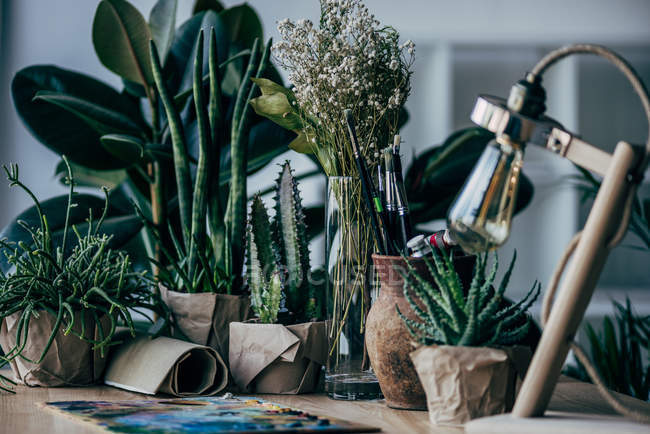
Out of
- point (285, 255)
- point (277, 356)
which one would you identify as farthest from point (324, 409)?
point (285, 255)

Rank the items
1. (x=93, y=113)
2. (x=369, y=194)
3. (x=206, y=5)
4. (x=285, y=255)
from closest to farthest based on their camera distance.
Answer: (x=369, y=194), (x=285, y=255), (x=93, y=113), (x=206, y=5)

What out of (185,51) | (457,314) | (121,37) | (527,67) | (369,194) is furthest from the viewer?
(527,67)

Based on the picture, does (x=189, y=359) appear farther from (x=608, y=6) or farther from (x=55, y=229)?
(x=608, y=6)

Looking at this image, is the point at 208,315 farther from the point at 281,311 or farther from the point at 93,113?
the point at 93,113

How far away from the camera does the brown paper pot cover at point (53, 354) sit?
904 millimetres

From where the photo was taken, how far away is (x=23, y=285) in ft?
2.94

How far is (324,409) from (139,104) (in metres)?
1.02

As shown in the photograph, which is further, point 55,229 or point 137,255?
point 137,255

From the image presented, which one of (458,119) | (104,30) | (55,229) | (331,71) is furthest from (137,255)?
(458,119)

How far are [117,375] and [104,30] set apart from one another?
30.1 inches

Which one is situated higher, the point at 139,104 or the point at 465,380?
the point at 139,104

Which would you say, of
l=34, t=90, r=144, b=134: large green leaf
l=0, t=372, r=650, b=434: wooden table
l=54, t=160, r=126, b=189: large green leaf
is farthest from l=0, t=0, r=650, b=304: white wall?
l=0, t=372, r=650, b=434: wooden table

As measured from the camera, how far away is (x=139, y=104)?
1.58 m

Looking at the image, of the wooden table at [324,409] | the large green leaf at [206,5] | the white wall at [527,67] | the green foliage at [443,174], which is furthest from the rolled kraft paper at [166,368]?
the white wall at [527,67]
